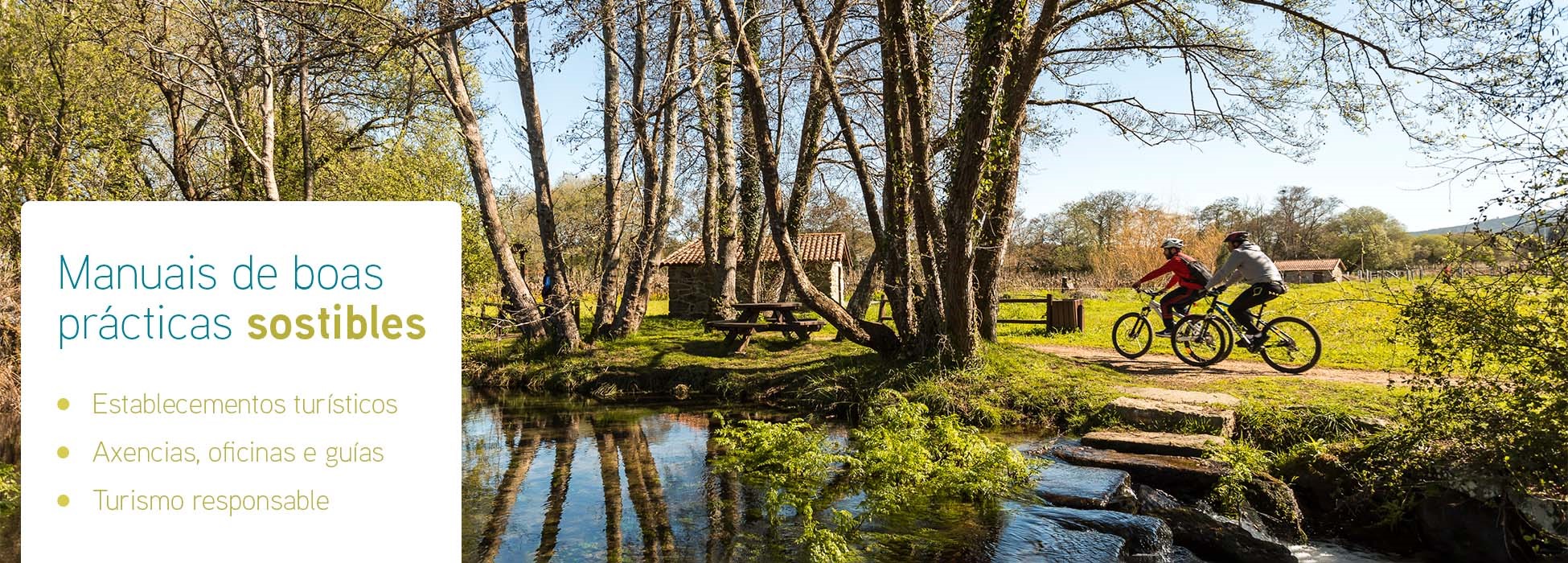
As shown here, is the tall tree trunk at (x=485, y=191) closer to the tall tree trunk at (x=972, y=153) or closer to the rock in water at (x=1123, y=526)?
the tall tree trunk at (x=972, y=153)

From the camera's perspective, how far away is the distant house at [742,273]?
23.2m

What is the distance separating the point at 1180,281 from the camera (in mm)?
11016

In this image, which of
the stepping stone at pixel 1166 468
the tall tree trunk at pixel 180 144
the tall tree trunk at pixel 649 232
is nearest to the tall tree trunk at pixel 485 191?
the tall tree trunk at pixel 649 232

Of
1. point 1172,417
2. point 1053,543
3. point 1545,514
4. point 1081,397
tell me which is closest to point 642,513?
point 1053,543

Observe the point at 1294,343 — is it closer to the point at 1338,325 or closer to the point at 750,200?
the point at 1338,325

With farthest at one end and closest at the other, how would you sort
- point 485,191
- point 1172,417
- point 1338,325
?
point 485,191, point 1338,325, point 1172,417

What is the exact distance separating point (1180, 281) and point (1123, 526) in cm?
601

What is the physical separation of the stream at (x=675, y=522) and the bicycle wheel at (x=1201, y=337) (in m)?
3.58

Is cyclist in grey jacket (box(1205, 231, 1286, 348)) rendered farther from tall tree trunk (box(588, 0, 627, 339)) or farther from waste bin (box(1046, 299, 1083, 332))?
tall tree trunk (box(588, 0, 627, 339))

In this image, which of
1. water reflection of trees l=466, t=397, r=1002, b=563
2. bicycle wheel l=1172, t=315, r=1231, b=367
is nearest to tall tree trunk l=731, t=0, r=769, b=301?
water reflection of trees l=466, t=397, r=1002, b=563

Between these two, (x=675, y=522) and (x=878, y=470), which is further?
(x=878, y=470)

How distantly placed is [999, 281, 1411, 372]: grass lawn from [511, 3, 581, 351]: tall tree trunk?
7.71 metres

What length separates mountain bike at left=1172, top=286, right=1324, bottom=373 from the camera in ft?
33.6

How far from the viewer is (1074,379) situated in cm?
1018
